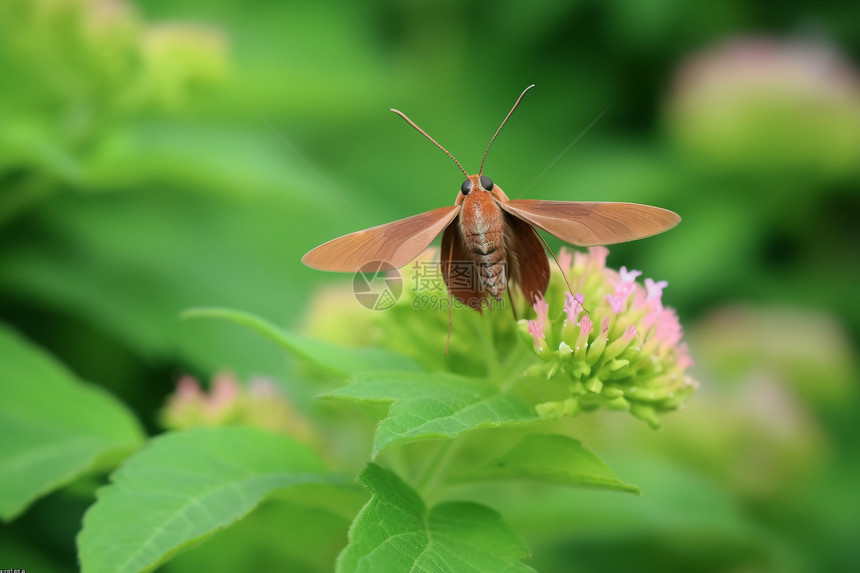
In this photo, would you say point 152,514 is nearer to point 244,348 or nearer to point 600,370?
point 600,370

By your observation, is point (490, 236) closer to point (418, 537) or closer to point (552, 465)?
point (552, 465)

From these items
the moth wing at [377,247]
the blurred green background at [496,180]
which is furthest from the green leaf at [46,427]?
the moth wing at [377,247]

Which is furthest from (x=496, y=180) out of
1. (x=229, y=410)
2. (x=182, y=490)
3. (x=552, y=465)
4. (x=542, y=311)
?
(x=182, y=490)

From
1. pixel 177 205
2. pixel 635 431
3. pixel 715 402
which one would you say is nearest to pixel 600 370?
pixel 635 431

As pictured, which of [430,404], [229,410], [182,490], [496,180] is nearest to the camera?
[430,404]

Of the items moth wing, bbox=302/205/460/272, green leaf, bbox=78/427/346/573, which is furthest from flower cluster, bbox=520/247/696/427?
green leaf, bbox=78/427/346/573
